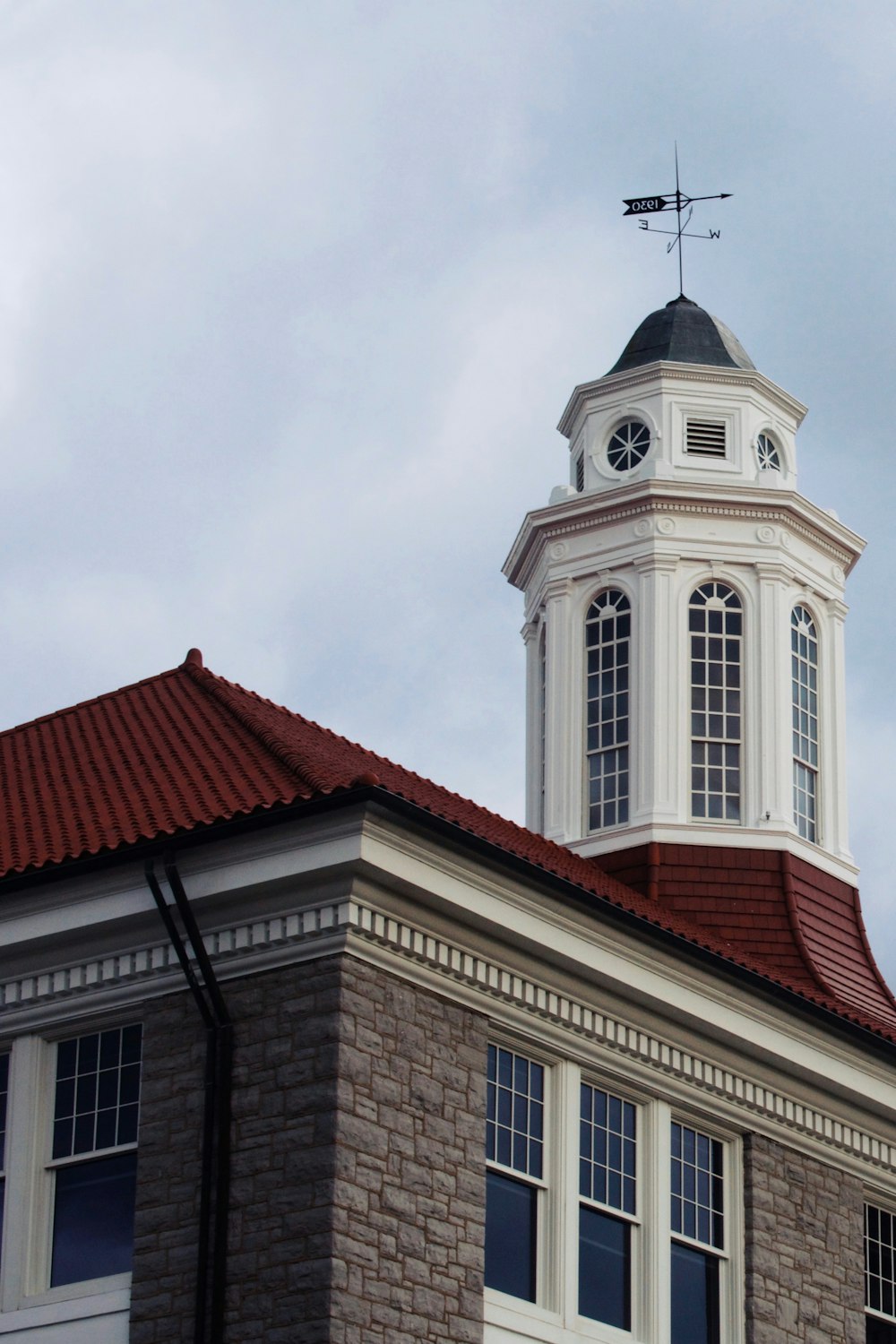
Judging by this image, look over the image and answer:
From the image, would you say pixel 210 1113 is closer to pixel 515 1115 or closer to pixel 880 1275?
pixel 515 1115

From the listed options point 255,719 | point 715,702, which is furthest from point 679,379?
point 255,719

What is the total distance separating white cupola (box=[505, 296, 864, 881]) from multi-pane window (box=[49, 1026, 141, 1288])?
30.6 ft

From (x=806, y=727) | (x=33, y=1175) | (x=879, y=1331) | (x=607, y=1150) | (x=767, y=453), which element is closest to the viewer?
(x=33, y=1175)

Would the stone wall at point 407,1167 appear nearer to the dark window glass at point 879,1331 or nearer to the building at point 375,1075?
the building at point 375,1075

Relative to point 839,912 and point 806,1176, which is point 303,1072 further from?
point 839,912

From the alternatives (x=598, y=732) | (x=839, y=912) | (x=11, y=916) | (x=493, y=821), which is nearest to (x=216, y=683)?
(x=493, y=821)

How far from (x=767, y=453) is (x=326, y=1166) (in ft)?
48.4

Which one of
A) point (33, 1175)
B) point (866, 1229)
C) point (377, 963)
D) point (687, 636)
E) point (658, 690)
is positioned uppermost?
point (687, 636)

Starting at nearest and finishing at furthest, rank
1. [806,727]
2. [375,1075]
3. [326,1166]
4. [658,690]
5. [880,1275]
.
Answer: [326,1166] → [375,1075] → [880,1275] → [658,690] → [806,727]

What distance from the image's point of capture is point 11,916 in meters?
19.5

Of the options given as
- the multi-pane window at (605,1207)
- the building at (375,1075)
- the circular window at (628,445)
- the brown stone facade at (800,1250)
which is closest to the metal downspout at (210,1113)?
the building at (375,1075)

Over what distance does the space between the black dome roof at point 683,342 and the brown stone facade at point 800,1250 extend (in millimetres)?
11389

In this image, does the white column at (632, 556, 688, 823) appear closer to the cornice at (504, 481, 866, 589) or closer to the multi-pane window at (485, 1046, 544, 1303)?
the cornice at (504, 481, 866, 589)

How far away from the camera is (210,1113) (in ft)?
59.6
